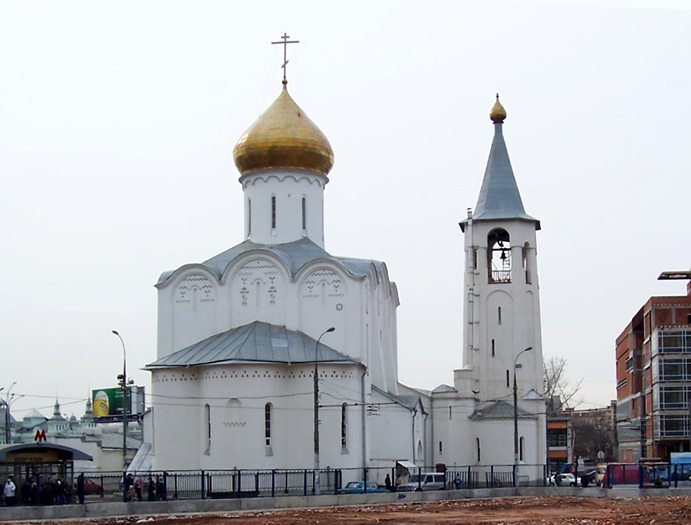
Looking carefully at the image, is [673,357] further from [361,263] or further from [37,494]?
[37,494]

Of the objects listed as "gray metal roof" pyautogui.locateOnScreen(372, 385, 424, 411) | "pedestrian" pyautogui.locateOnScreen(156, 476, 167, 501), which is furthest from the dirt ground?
"gray metal roof" pyautogui.locateOnScreen(372, 385, 424, 411)

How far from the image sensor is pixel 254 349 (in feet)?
121

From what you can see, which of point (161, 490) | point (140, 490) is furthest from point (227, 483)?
point (161, 490)

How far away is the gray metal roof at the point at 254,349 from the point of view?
120 feet

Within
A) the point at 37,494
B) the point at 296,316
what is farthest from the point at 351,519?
the point at 296,316

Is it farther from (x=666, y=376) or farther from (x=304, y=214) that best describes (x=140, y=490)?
(x=666, y=376)

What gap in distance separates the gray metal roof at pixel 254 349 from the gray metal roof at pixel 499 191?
13.6m

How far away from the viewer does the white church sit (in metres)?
36.7

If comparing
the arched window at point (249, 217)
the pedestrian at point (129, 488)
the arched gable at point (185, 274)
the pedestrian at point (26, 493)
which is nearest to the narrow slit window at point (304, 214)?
the arched window at point (249, 217)

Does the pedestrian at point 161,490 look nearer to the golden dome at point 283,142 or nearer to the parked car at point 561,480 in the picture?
the parked car at point 561,480

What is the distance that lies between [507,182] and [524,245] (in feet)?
10.5

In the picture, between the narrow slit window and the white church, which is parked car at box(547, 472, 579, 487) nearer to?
the white church

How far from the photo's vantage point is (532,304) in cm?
4828

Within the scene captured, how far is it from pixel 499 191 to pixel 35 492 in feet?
94.2
